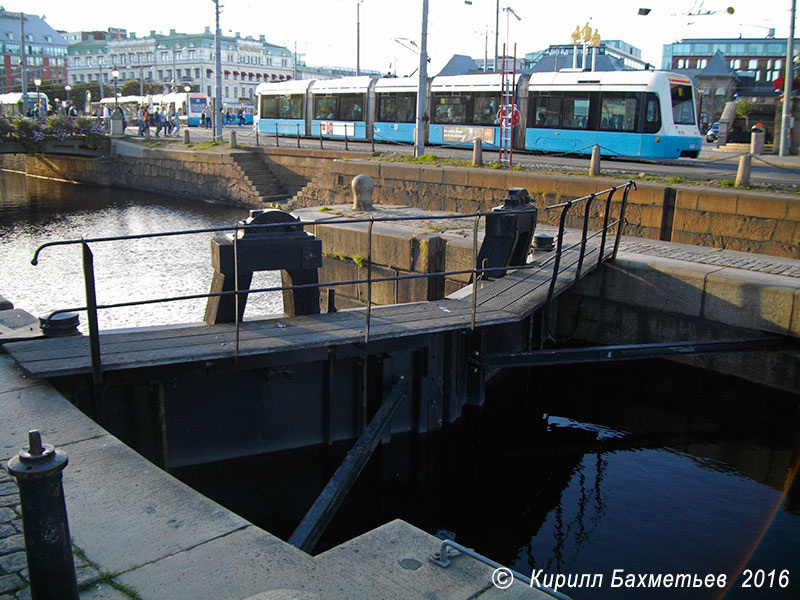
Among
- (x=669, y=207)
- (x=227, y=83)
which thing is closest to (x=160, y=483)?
(x=669, y=207)

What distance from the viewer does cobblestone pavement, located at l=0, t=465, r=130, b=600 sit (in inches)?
127

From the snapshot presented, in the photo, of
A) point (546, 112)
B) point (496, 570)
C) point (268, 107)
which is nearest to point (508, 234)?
point (496, 570)

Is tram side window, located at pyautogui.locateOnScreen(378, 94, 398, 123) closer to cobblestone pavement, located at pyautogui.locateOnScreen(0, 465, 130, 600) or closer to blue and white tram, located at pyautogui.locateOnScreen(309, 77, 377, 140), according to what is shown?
blue and white tram, located at pyautogui.locateOnScreen(309, 77, 377, 140)

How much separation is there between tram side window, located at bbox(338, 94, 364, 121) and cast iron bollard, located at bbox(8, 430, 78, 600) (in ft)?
96.8

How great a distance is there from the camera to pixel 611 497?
7727 millimetres

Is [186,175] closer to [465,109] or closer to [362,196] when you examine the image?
[465,109]

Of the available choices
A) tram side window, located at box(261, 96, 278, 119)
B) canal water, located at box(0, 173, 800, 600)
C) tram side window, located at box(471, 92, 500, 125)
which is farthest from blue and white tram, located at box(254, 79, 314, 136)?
canal water, located at box(0, 173, 800, 600)

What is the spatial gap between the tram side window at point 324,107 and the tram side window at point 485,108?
864 centimetres

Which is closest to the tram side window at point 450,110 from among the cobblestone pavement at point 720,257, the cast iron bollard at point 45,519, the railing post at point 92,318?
the cobblestone pavement at point 720,257

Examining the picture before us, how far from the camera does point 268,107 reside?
122 ft

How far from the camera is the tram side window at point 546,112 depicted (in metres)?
23.7

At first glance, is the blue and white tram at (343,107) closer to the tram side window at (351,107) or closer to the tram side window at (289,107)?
the tram side window at (351,107)

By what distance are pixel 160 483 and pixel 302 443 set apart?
319 cm

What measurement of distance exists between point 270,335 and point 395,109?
24058mm
